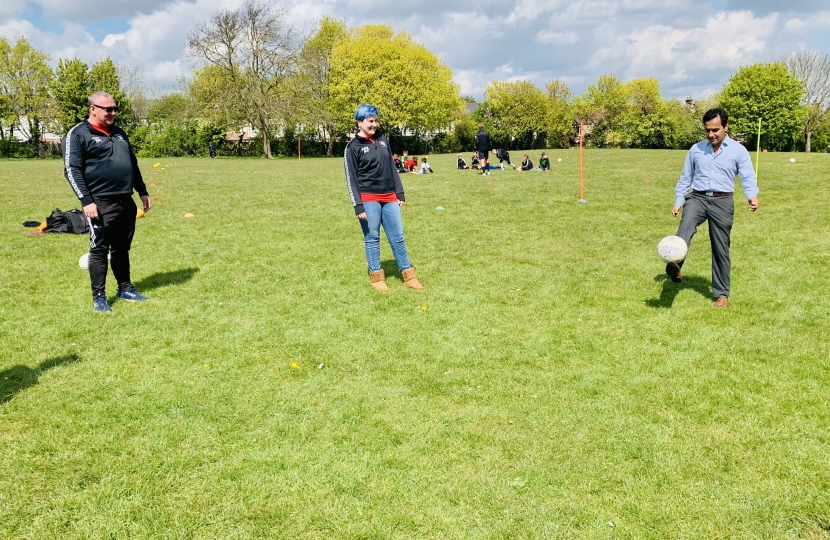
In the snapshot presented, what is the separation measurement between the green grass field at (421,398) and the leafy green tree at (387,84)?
44829 millimetres

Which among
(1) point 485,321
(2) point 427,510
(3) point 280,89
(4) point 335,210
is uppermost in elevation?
(3) point 280,89

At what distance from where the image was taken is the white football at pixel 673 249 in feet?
20.4

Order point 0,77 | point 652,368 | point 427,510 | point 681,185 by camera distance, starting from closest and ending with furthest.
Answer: point 427,510 < point 652,368 < point 681,185 < point 0,77

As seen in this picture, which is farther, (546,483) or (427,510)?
(546,483)

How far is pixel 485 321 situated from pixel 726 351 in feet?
7.63

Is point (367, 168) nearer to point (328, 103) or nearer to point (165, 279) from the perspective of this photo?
point (165, 279)

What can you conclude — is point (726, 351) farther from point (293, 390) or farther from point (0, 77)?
point (0, 77)

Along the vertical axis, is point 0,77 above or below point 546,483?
above

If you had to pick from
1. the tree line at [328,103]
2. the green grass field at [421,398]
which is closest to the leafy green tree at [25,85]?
the tree line at [328,103]

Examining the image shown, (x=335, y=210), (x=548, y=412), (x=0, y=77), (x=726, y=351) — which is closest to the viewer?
(x=548, y=412)

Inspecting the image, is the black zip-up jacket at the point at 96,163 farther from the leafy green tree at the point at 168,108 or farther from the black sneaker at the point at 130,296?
the leafy green tree at the point at 168,108

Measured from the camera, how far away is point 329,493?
10.9 ft

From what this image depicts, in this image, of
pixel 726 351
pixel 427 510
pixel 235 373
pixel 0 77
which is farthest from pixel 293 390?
pixel 0 77

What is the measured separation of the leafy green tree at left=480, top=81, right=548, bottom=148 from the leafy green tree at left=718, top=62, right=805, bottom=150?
62.6 ft
